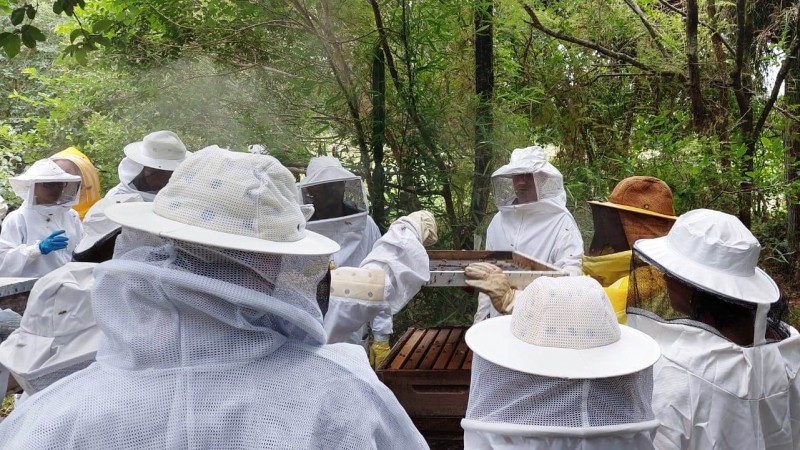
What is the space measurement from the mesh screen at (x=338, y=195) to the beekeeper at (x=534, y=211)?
0.87 m

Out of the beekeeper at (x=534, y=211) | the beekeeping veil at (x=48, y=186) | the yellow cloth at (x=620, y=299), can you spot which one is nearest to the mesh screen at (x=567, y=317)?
the yellow cloth at (x=620, y=299)

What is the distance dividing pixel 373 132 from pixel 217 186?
12.3ft

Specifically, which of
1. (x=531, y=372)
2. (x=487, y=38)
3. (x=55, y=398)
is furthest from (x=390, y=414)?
(x=487, y=38)

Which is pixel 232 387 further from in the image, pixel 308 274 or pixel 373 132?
pixel 373 132

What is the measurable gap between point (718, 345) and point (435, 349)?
137 centimetres

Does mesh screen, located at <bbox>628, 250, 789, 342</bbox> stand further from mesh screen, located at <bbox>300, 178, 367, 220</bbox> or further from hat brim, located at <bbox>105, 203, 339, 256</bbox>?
mesh screen, located at <bbox>300, 178, 367, 220</bbox>

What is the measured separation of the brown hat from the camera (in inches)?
121

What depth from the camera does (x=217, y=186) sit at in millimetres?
1156

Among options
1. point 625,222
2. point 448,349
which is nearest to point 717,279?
point 625,222

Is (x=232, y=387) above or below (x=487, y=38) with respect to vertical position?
below

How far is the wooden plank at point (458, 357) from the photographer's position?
274 cm

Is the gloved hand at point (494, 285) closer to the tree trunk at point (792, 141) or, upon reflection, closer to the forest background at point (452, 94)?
the forest background at point (452, 94)

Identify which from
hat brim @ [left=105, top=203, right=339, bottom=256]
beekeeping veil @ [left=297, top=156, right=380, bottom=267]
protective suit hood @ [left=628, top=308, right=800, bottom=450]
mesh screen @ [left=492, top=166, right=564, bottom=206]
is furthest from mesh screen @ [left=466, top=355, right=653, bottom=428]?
mesh screen @ [left=492, top=166, right=564, bottom=206]

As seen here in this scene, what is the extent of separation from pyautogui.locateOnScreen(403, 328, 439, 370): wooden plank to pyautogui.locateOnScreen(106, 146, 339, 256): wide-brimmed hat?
5.44 ft
